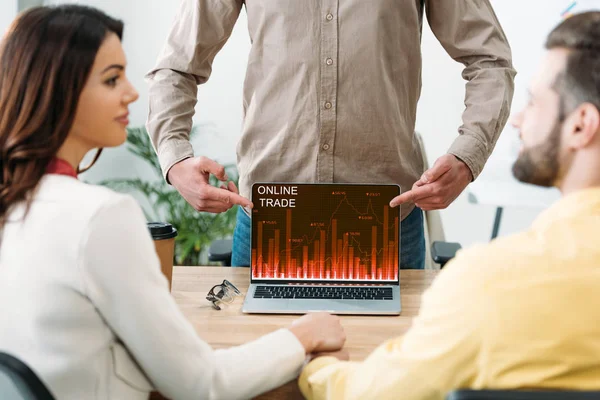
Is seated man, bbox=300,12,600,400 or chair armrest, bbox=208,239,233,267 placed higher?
seated man, bbox=300,12,600,400

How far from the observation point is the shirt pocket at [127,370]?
3.60 ft

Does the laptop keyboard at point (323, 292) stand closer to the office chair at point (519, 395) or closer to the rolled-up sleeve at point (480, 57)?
the rolled-up sleeve at point (480, 57)

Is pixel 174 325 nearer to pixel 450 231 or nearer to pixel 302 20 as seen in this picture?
pixel 302 20

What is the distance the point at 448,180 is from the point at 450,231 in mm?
2637

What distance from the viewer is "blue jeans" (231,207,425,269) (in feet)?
6.66

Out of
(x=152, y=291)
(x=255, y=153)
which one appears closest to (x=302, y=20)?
(x=255, y=153)

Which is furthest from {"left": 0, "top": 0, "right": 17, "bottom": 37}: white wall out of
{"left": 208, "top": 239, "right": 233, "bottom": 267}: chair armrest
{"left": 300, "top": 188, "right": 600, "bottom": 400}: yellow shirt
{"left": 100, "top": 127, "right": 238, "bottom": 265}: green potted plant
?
{"left": 300, "top": 188, "right": 600, "bottom": 400}: yellow shirt

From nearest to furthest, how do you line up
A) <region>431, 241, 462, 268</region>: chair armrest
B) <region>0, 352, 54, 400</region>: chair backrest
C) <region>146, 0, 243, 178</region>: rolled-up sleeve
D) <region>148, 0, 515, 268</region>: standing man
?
<region>0, 352, 54, 400</region>: chair backrest → <region>148, 0, 515, 268</region>: standing man → <region>146, 0, 243, 178</region>: rolled-up sleeve → <region>431, 241, 462, 268</region>: chair armrest

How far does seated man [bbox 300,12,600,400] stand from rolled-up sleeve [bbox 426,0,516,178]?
0.88 m

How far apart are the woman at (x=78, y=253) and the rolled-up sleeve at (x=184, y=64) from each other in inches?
32.8

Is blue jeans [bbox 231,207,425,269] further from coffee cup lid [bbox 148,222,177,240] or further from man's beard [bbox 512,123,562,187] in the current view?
man's beard [bbox 512,123,562,187]

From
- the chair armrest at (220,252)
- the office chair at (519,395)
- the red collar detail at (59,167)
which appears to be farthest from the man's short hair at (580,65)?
the chair armrest at (220,252)

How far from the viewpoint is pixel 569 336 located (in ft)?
2.96

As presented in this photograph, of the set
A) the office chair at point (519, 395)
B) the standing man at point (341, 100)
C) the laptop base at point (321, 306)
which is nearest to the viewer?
the office chair at point (519, 395)
